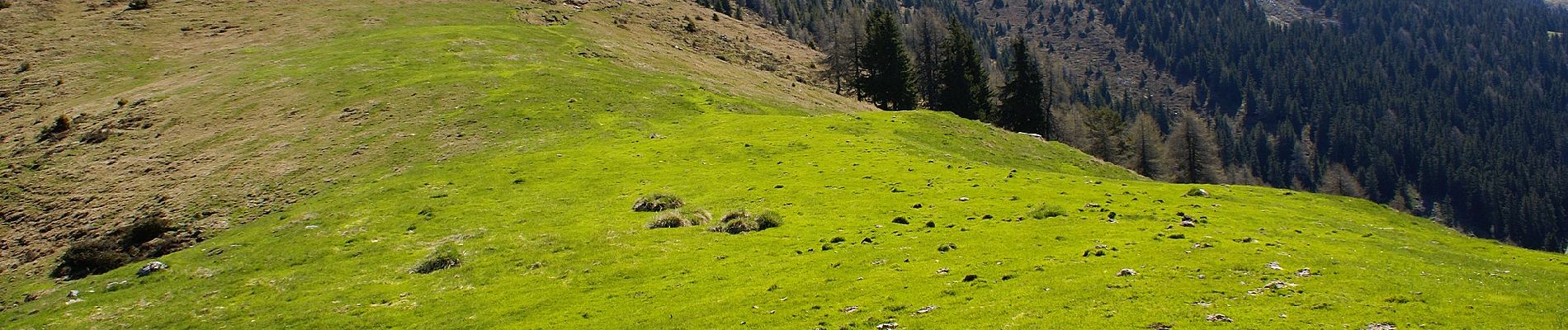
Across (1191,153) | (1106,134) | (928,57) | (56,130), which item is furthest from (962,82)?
(56,130)

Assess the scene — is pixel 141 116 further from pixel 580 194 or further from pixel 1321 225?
pixel 1321 225

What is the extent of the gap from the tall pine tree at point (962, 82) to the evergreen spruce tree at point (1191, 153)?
20297 mm

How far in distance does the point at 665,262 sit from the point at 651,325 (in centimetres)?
572

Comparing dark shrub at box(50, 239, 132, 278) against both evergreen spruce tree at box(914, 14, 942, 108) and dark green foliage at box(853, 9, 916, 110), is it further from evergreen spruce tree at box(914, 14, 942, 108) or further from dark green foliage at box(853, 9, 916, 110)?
evergreen spruce tree at box(914, 14, 942, 108)

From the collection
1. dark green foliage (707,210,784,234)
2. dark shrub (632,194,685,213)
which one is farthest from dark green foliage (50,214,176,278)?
dark green foliage (707,210,784,234)

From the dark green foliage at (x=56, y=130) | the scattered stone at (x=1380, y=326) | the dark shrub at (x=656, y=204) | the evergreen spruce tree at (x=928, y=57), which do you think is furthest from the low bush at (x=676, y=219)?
the evergreen spruce tree at (x=928, y=57)

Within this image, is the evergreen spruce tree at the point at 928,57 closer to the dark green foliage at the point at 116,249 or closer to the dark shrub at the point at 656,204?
the dark shrub at the point at 656,204

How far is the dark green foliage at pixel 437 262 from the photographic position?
81.8 ft

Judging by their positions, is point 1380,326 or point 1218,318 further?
point 1218,318

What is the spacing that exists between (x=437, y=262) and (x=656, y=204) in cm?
837

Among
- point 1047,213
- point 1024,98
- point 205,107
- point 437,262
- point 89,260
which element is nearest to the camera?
point 437,262

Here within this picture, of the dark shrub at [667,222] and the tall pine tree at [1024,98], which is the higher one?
the dark shrub at [667,222]

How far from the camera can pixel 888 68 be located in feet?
293

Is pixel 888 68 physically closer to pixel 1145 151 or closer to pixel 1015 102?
pixel 1015 102
